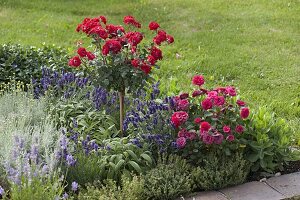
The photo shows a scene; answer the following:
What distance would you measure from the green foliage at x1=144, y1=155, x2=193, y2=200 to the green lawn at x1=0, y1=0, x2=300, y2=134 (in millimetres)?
1699

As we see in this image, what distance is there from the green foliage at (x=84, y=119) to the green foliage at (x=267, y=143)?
1.09 meters

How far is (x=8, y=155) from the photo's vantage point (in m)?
3.99

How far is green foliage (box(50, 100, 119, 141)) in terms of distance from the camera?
4706 millimetres

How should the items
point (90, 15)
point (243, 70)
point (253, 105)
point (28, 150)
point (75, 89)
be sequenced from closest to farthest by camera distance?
point (28, 150) → point (75, 89) → point (253, 105) → point (243, 70) → point (90, 15)

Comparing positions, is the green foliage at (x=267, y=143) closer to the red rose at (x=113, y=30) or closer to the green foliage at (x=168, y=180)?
the green foliage at (x=168, y=180)

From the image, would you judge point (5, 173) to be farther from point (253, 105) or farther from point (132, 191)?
point (253, 105)

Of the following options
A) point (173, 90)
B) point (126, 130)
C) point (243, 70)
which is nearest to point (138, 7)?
point (243, 70)

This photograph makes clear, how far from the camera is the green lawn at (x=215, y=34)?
6.76 metres

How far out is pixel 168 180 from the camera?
13.8 feet

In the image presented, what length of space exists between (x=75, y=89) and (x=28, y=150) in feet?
3.73

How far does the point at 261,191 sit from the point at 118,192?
1.06 meters

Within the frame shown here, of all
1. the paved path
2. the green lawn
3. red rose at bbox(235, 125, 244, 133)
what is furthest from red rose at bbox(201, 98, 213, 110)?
the green lawn

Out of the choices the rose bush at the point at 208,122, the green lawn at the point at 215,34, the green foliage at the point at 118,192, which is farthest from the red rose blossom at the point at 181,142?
the green lawn at the point at 215,34

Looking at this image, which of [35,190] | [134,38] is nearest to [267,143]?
[134,38]
